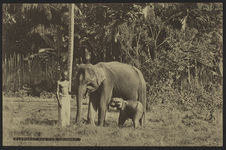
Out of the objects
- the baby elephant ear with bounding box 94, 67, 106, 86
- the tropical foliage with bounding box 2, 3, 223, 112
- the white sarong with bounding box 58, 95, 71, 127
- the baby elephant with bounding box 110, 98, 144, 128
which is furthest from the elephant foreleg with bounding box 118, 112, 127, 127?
the tropical foliage with bounding box 2, 3, 223, 112

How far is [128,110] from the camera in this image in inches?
449

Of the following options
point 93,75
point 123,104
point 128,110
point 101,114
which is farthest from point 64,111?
point 128,110

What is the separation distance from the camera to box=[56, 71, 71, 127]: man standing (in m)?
11.1

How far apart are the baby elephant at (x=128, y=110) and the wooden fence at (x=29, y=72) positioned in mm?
3127

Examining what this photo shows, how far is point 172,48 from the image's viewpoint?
13617 millimetres

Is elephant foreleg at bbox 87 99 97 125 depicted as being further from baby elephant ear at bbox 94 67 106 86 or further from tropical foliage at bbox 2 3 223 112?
tropical foliage at bbox 2 3 223 112

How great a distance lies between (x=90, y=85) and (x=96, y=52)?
7.31 feet

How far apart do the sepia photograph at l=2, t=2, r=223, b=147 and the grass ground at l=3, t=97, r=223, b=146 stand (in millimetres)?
24

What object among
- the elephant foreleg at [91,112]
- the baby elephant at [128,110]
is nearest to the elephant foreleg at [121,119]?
the baby elephant at [128,110]

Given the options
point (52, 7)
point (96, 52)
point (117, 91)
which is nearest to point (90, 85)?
point (117, 91)

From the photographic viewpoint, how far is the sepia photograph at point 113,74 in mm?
11094

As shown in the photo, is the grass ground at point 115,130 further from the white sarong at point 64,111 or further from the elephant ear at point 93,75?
the elephant ear at point 93,75

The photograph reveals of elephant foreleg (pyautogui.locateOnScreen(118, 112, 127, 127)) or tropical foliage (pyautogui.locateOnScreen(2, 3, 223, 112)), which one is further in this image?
tropical foliage (pyautogui.locateOnScreen(2, 3, 223, 112))

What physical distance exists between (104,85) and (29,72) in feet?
12.4
